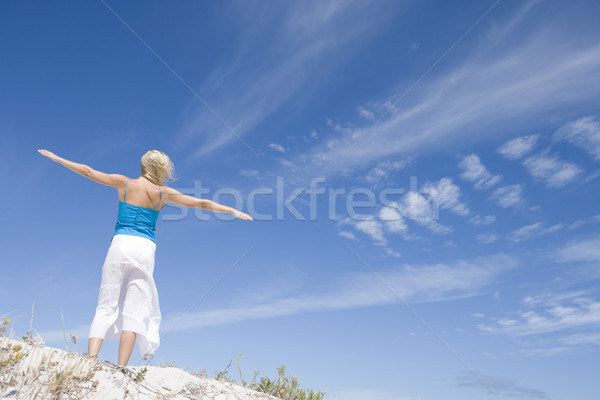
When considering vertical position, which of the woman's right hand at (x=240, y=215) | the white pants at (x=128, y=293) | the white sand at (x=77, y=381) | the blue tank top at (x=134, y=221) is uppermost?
the woman's right hand at (x=240, y=215)

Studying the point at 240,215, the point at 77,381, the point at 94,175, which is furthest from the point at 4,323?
the point at 240,215

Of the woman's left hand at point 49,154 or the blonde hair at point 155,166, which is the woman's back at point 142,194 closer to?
the blonde hair at point 155,166

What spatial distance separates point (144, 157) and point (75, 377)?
3.62 metres

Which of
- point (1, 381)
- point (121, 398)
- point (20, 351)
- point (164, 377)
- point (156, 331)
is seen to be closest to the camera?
point (1, 381)

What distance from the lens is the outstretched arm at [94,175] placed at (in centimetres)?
737

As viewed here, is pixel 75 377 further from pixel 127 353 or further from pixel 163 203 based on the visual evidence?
pixel 163 203

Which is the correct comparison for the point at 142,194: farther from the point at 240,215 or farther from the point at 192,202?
the point at 240,215

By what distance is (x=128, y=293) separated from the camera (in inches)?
276

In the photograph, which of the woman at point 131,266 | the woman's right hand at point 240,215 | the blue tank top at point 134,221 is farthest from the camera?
the woman's right hand at point 240,215

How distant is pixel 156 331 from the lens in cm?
722

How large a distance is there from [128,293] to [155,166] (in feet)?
6.69

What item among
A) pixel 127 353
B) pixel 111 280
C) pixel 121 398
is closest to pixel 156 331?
pixel 127 353

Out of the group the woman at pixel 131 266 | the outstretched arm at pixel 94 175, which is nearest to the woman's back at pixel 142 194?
the woman at pixel 131 266

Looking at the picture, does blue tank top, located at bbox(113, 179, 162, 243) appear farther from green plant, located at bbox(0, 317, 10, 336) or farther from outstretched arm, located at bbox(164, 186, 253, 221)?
green plant, located at bbox(0, 317, 10, 336)
